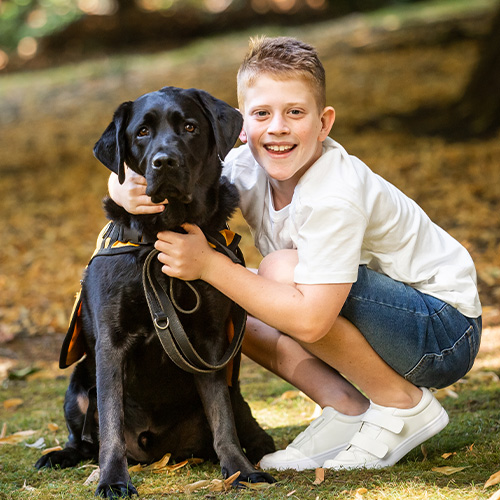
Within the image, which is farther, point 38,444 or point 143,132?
point 38,444

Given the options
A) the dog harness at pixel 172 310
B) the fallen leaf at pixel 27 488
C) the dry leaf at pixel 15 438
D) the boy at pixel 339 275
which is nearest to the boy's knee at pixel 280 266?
the boy at pixel 339 275

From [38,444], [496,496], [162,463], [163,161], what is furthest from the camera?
[38,444]

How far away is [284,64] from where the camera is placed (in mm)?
2596

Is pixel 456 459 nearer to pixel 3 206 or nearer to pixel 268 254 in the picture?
pixel 268 254

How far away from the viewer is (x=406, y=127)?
922 cm

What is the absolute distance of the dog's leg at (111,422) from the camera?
7.54ft

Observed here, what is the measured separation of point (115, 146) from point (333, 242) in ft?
2.81

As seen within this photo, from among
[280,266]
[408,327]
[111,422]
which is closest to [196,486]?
[111,422]

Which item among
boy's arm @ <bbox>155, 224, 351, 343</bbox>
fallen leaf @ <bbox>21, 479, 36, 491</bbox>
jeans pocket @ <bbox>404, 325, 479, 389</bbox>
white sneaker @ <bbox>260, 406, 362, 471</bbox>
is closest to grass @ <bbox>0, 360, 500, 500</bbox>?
fallen leaf @ <bbox>21, 479, 36, 491</bbox>

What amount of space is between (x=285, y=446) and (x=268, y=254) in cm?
80

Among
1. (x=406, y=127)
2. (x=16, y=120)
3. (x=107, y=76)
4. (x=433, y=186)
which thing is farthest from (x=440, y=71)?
(x=16, y=120)

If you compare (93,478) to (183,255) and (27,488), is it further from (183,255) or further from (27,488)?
(183,255)

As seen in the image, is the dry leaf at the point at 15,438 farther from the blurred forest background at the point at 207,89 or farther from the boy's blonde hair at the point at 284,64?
the boy's blonde hair at the point at 284,64

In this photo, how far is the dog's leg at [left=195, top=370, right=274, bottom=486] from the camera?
2.41 metres
